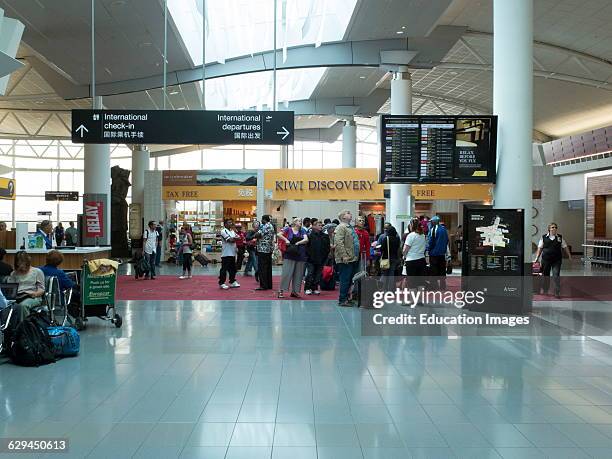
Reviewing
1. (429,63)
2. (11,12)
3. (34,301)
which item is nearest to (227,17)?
(11,12)

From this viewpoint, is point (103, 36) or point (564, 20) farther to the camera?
point (564, 20)

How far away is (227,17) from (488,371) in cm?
1312

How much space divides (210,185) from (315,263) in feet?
35.0

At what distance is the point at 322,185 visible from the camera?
21922 millimetres

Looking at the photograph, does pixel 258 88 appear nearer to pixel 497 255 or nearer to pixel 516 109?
pixel 516 109

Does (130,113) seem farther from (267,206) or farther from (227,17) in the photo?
(267,206)

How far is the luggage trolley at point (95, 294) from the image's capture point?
8078 millimetres

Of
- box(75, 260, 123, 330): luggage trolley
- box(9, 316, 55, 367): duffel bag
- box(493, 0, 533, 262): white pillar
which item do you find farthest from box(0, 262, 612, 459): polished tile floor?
box(493, 0, 533, 262): white pillar

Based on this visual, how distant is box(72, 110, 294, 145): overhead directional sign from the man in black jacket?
2.25m

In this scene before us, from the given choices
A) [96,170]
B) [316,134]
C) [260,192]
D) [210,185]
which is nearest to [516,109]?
[260,192]

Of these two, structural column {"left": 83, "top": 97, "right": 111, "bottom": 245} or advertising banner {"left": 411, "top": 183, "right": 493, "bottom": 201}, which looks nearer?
structural column {"left": 83, "top": 97, "right": 111, "bottom": 245}

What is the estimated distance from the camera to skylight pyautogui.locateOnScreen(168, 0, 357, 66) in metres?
15.1

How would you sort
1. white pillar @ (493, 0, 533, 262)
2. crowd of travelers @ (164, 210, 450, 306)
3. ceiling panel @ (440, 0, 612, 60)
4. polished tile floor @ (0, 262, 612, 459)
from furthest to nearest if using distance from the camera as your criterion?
1. ceiling panel @ (440, 0, 612, 60)
2. crowd of travelers @ (164, 210, 450, 306)
3. white pillar @ (493, 0, 533, 262)
4. polished tile floor @ (0, 262, 612, 459)

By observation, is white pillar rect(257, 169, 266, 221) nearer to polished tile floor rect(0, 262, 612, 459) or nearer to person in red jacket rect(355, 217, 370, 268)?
person in red jacket rect(355, 217, 370, 268)
